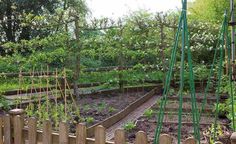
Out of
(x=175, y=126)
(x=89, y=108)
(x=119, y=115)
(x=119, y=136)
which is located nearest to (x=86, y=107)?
(x=89, y=108)

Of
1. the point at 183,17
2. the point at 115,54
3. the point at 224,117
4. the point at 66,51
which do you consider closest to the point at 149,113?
the point at 224,117

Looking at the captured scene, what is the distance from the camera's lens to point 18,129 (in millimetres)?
2672

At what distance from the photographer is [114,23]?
27.0 ft

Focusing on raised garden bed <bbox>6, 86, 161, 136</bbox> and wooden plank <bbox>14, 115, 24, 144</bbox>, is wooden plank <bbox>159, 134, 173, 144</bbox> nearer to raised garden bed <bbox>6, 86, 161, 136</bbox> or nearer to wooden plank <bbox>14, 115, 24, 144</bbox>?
wooden plank <bbox>14, 115, 24, 144</bbox>

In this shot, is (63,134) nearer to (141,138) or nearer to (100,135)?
(100,135)

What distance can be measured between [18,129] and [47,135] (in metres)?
0.33

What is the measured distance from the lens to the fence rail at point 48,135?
2062 mm

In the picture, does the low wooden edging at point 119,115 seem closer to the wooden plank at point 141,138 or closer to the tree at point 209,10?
the wooden plank at point 141,138

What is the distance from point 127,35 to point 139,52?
816mm

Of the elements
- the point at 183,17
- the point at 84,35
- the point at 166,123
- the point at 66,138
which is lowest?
the point at 166,123

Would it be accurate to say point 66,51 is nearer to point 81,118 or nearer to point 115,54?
point 115,54

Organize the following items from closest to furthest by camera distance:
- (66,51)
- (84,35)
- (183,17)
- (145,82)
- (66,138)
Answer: (183,17) < (66,138) < (66,51) < (84,35) < (145,82)

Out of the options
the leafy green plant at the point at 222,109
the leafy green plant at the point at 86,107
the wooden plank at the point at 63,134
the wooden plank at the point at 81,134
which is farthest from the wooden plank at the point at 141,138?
the leafy green plant at the point at 86,107

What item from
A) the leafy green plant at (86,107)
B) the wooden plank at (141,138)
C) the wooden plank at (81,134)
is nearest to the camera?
the wooden plank at (141,138)
